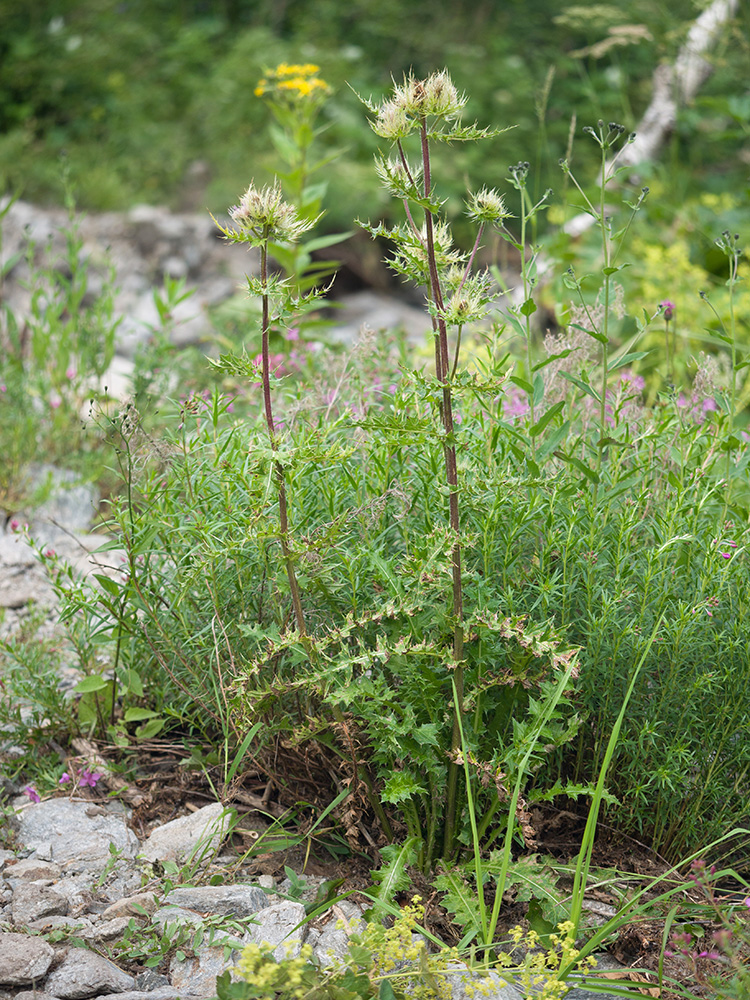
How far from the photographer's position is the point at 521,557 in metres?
→ 2.14

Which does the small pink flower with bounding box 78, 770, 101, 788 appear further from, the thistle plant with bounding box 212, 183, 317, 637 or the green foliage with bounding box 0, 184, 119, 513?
the green foliage with bounding box 0, 184, 119, 513

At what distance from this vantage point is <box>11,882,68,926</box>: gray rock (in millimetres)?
1767

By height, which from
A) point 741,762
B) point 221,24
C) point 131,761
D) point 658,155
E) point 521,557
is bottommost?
point 131,761

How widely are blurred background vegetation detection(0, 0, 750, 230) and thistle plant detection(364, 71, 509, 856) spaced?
5685mm

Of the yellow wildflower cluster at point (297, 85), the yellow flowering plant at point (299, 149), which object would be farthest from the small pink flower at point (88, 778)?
the yellow wildflower cluster at point (297, 85)

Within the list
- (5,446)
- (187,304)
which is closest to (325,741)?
(5,446)

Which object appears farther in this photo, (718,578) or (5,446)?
(5,446)

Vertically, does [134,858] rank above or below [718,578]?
below

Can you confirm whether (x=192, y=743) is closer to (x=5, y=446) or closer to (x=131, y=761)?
(x=131, y=761)

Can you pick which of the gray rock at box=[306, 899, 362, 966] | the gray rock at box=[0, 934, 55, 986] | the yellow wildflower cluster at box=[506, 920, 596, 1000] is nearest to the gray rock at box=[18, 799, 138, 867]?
the gray rock at box=[0, 934, 55, 986]

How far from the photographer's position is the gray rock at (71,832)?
2047 mm

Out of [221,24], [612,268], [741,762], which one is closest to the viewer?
[612,268]

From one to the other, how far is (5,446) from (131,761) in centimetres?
170

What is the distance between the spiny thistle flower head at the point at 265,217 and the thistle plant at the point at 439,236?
153 millimetres
